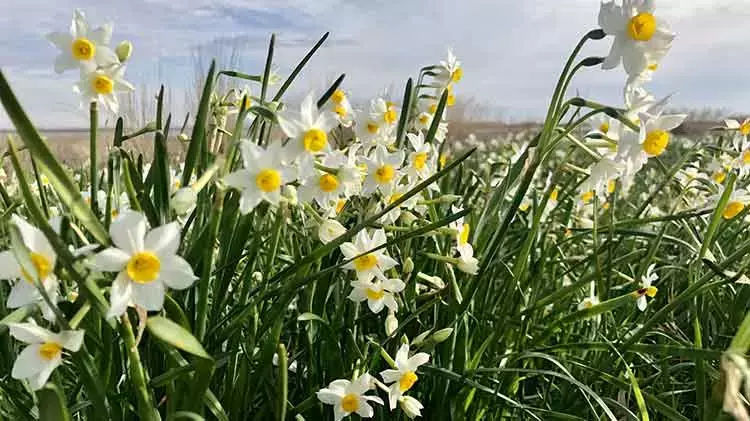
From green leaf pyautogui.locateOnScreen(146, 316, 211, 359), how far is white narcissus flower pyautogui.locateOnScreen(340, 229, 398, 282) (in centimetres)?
40

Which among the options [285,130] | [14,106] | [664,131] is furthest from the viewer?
[664,131]

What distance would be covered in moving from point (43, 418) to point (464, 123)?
7.02m

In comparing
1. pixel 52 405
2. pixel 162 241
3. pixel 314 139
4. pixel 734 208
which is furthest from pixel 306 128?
pixel 734 208

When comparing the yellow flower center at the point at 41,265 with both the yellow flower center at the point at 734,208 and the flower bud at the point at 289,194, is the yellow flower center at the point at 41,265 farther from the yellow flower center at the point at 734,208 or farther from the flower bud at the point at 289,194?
the yellow flower center at the point at 734,208

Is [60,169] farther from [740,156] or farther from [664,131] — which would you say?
[740,156]

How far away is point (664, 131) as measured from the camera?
43.8 inches

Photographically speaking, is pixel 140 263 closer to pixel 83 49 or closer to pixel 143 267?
pixel 143 267

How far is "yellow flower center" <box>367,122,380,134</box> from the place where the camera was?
1448 mm

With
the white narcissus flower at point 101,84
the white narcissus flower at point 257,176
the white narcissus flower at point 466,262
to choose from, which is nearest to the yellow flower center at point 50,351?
the white narcissus flower at point 257,176

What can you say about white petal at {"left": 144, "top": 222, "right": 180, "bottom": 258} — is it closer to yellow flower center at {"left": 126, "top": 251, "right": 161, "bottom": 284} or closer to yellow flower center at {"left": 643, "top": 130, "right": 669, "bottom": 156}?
yellow flower center at {"left": 126, "top": 251, "right": 161, "bottom": 284}

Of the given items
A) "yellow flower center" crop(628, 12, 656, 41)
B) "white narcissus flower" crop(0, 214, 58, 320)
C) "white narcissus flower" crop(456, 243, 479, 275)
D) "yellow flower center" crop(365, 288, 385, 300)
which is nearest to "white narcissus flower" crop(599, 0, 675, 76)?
"yellow flower center" crop(628, 12, 656, 41)

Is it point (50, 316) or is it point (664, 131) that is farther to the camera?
point (664, 131)

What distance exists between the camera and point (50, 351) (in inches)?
32.8

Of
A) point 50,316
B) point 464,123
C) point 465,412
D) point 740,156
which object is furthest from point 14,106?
point 464,123
